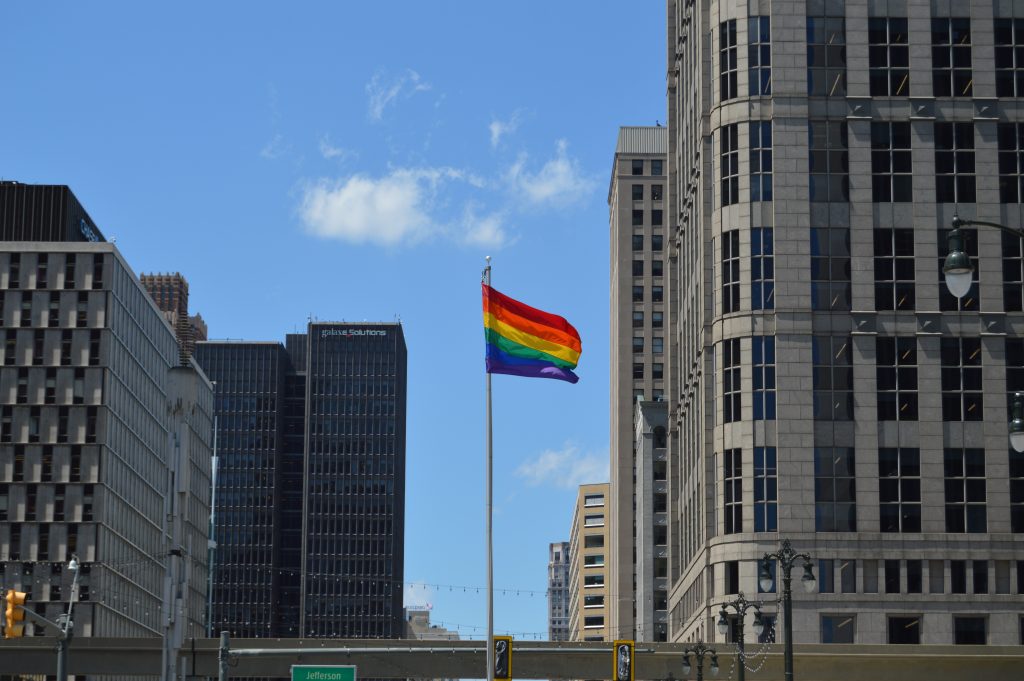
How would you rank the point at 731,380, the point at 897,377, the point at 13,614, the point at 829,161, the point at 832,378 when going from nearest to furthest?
the point at 13,614
the point at 897,377
the point at 832,378
the point at 829,161
the point at 731,380

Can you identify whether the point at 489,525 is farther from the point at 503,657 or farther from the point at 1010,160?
the point at 1010,160

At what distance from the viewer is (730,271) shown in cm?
9638

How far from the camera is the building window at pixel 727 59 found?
97.9 meters

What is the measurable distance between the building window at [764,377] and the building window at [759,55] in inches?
559

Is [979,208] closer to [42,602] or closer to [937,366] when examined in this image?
[937,366]

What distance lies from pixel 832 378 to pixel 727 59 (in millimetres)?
19432

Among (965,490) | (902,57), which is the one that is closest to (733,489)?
(965,490)

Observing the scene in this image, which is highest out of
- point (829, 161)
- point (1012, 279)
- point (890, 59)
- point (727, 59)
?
point (727, 59)

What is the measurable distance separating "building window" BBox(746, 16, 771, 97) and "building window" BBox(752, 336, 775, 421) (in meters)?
14.2

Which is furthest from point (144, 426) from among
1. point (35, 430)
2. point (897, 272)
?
point (897, 272)

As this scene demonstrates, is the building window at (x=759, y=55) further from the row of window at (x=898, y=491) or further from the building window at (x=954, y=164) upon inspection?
the row of window at (x=898, y=491)

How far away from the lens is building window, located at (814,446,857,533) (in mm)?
92250

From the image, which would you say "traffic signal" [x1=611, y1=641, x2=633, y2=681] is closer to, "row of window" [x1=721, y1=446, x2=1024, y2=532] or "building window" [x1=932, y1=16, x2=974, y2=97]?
"row of window" [x1=721, y1=446, x2=1024, y2=532]

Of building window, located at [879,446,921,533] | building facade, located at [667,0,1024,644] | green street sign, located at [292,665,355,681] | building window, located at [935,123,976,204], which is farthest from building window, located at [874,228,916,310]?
green street sign, located at [292,665,355,681]
